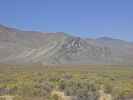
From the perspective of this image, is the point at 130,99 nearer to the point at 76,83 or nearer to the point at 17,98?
the point at 76,83

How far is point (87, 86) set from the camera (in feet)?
100

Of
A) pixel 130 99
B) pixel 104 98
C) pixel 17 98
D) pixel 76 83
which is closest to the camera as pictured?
pixel 17 98

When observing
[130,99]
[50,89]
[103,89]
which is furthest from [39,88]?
[130,99]

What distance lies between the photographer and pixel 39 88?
103 feet

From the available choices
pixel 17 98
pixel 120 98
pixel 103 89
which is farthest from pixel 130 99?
pixel 17 98

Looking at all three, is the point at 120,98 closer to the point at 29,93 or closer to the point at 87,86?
the point at 87,86

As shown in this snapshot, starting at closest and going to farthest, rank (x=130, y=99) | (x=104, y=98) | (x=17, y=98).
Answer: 1. (x=17, y=98)
2. (x=104, y=98)
3. (x=130, y=99)

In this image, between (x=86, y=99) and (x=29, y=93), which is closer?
(x=86, y=99)

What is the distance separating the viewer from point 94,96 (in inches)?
1086

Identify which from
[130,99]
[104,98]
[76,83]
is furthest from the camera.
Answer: [76,83]

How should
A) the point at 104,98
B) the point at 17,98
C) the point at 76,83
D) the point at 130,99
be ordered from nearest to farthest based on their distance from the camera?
1. the point at 17,98
2. the point at 104,98
3. the point at 130,99
4. the point at 76,83

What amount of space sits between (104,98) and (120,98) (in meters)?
3.10

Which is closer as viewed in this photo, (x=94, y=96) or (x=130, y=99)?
(x=94, y=96)

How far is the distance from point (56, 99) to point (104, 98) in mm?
3341
